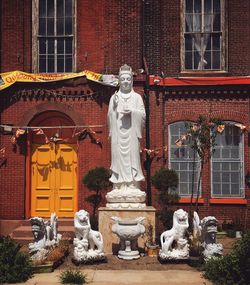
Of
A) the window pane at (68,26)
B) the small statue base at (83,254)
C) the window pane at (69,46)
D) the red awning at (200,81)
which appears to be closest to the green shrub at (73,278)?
the small statue base at (83,254)

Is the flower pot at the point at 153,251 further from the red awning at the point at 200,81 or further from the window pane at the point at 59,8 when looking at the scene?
the window pane at the point at 59,8

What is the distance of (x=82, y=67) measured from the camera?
54.0 ft

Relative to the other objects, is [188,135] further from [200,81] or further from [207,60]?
[207,60]

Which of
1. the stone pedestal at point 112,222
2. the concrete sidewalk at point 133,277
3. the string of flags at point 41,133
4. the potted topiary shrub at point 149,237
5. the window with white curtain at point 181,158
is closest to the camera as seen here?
the concrete sidewalk at point 133,277

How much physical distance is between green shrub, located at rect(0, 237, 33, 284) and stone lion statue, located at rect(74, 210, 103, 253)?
126cm

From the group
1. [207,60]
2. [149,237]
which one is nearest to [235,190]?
[207,60]

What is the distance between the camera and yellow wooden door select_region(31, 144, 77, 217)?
16.2 metres

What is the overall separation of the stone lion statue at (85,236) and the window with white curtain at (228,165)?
6767 millimetres

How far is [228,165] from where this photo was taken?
16.1m

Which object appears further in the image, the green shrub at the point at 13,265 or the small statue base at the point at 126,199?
the small statue base at the point at 126,199

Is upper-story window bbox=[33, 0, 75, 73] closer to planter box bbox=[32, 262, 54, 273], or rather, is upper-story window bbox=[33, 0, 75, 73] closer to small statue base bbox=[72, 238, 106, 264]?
small statue base bbox=[72, 238, 106, 264]

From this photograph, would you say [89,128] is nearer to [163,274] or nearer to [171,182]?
[171,182]

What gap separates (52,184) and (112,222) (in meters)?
5.42

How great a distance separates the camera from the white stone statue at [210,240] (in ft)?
31.9
